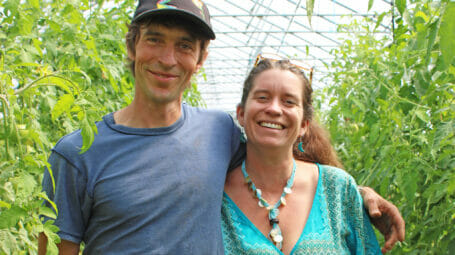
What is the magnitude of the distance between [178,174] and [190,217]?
0.47 ft

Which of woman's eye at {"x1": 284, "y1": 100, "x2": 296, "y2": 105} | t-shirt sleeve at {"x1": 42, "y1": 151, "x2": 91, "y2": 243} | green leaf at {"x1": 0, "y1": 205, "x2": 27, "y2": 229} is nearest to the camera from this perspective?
green leaf at {"x1": 0, "y1": 205, "x2": 27, "y2": 229}

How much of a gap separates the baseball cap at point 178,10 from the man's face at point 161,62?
50 millimetres

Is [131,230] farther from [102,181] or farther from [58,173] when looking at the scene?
[58,173]

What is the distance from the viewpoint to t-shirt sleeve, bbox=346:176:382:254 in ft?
5.29

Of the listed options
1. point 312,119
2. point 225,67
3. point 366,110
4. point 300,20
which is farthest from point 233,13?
point 312,119

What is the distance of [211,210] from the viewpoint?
60.0 inches

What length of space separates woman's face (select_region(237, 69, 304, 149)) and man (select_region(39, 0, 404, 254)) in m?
0.16

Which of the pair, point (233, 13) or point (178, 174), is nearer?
point (178, 174)

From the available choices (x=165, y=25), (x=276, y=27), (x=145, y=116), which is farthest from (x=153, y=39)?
(x=276, y=27)

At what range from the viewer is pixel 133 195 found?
56.3 inches

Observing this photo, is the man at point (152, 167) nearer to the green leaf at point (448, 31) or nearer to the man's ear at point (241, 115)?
the man's ear at point (241, 115)

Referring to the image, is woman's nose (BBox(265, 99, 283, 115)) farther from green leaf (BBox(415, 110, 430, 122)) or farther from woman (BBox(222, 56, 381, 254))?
green leaf (BBox(415, 110, 430, 122))

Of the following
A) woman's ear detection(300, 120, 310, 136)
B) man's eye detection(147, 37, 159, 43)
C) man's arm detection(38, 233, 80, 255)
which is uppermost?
man's eye detection(147, 37, 159, 43)

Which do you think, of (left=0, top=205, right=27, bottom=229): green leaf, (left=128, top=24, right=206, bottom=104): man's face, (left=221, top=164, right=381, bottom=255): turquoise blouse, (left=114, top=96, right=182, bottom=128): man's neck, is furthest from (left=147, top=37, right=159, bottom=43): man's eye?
(left=0, top=205, right=27, bottom=229): green leaf
